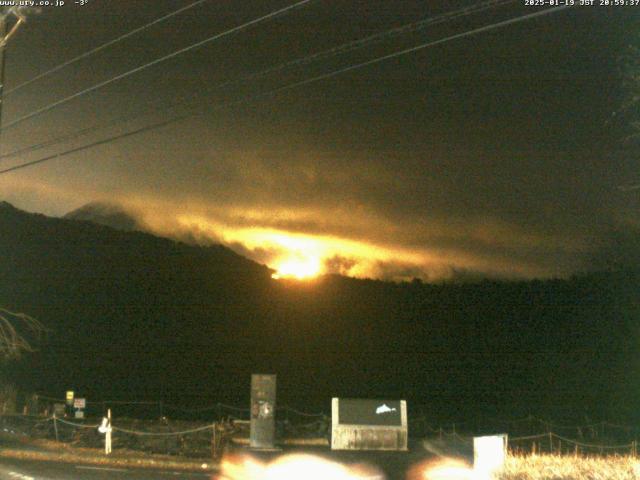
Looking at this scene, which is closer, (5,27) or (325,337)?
(5,27)

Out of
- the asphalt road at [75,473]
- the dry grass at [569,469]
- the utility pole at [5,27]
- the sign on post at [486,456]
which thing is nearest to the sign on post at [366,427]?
the asphalt road at [75,473]

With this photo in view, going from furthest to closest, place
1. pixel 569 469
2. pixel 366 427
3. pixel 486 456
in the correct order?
pixel 366 427
pixel 486 456
pixel 569 469

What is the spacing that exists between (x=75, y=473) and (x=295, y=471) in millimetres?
5852

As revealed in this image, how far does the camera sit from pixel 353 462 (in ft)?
54.8

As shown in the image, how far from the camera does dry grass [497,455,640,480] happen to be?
12.9m

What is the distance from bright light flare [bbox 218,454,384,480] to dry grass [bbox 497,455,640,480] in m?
2.62

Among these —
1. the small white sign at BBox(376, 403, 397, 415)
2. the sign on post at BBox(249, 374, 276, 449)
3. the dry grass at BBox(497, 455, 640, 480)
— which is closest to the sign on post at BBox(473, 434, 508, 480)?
the dry grass at BBox(497, 455, 640, 480)

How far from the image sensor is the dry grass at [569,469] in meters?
12.9

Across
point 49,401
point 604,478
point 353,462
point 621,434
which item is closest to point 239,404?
point 49,401

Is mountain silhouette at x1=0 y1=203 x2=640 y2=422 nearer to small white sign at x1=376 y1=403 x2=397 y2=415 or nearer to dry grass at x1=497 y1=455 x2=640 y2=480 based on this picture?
small white sign at x1=376 y1=403 x2=397 y2=415

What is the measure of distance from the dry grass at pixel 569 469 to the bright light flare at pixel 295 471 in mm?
2625

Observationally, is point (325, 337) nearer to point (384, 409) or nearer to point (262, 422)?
point (384, 409)

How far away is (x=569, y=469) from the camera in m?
13.7

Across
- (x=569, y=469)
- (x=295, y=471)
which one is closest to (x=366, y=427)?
(x=295, y=471)
